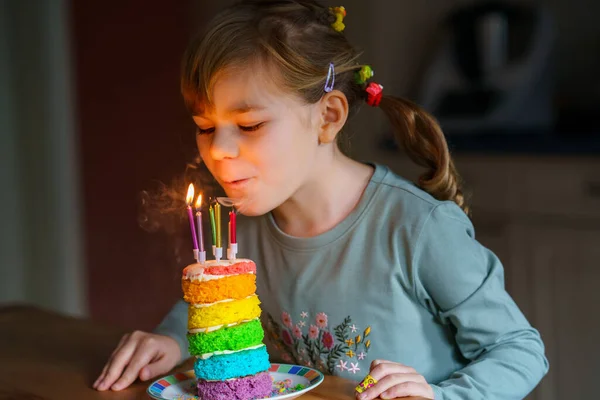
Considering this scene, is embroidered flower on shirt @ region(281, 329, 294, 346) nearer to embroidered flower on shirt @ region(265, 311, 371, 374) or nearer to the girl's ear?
embroidered flower on shirt @ region(265, 311, 371, 374)

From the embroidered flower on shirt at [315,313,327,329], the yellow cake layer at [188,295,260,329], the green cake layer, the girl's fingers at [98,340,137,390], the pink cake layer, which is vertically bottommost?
the girl's fingers at [98,340,137,390]

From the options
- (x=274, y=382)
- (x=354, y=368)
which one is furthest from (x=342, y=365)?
(x=274, y=382)

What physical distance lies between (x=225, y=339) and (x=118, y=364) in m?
0.27

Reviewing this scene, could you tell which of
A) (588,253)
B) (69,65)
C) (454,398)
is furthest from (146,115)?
(454,398)

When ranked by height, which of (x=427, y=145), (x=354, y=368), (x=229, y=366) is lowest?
(x=354, y=368)

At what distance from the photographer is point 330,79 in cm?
133

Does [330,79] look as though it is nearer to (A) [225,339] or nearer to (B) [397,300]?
Result: (B) [397,300]

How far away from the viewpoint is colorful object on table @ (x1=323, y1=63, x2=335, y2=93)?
1.32 metres

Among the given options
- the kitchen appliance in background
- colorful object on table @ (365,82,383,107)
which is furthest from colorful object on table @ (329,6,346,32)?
the kitchen appliance in background

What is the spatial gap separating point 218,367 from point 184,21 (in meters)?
3.18

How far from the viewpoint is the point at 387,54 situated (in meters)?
3.49

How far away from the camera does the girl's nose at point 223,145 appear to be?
1186mm

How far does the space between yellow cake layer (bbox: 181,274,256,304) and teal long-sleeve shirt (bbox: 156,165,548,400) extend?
1.07 ft

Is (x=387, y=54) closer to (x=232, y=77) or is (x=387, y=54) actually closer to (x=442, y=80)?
(x=442, y=80)
